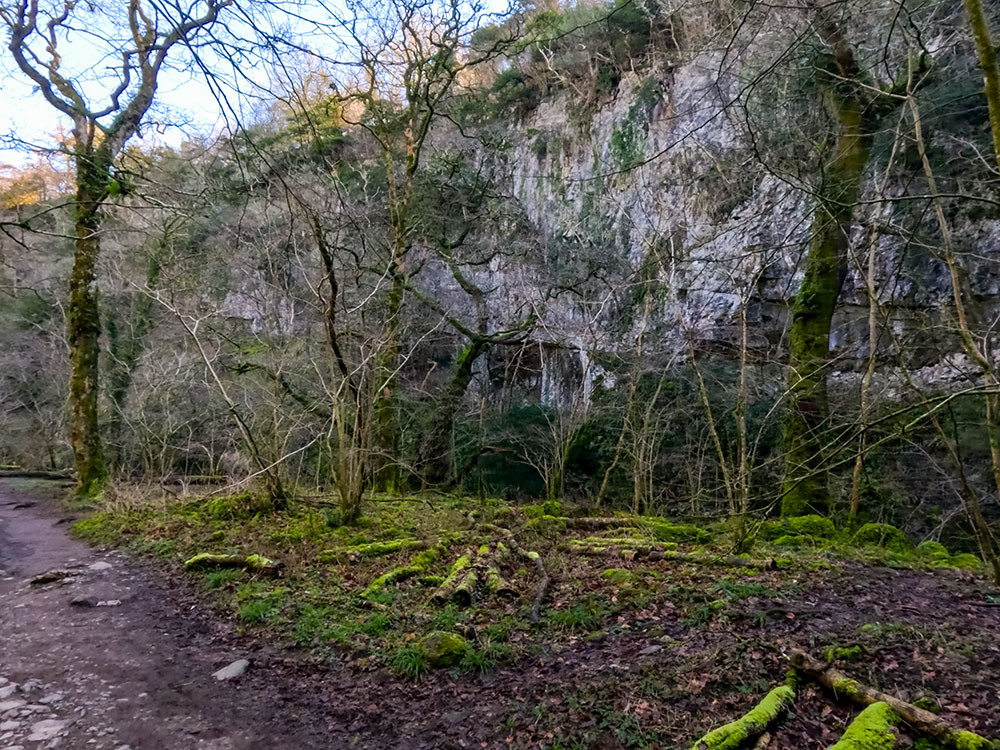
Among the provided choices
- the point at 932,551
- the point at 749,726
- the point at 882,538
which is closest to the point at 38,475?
the point at 749,726

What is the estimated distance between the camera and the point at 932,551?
674cm

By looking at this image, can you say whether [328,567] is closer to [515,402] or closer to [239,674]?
[239,674]

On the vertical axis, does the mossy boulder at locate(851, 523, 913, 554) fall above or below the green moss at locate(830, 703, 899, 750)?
below

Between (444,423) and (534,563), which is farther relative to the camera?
(444,423)

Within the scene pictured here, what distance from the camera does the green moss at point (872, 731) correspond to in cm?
242

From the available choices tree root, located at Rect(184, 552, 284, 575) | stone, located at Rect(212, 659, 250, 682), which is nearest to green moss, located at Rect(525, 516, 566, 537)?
tree root, located at Rect(184, 552, 284, 575)

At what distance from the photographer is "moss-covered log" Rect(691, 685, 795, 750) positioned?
2.60 m

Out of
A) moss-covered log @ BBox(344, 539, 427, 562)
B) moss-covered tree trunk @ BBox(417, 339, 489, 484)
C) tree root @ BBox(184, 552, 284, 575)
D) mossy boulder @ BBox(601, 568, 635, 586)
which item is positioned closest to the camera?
mossy boulder @ BBox(601, 568, 635, 586)

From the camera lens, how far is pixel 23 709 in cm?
320

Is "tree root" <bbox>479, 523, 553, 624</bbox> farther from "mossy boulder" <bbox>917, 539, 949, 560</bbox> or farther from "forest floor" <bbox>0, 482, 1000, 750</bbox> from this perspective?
"mossy boulder" <bbox>917, 539, 949, 560</bbox>

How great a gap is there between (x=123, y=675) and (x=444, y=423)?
7.99 metres

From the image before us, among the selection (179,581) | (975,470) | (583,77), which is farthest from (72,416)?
(583,77)

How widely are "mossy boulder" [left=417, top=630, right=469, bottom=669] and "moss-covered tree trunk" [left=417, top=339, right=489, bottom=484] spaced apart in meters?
7.37

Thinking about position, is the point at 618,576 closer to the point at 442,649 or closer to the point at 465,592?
the point at 465,592
